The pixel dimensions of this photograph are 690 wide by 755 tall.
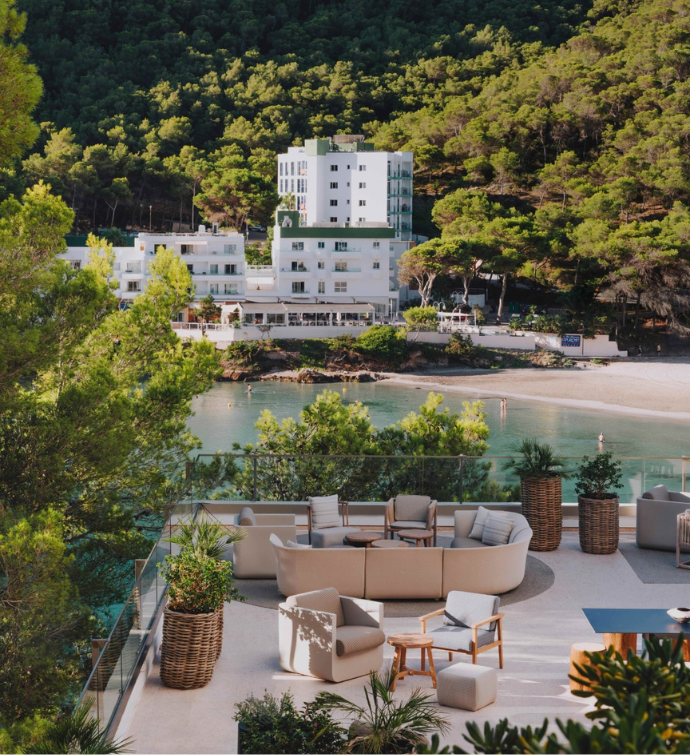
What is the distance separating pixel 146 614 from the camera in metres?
6.63

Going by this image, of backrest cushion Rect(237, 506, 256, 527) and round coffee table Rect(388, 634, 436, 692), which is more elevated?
backrest cushion Rect(237, 506, 256, 527)

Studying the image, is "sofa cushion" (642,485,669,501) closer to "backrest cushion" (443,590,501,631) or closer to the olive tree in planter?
"backrest cushion" (443,590,501,631)

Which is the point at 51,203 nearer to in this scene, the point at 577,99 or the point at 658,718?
the point at 658,718

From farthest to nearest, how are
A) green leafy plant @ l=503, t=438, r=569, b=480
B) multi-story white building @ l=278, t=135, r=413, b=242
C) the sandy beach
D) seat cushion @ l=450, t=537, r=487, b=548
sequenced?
multi-story white building @ l=278, t=135, r=413, b=242
the sandy beach
green leafy plant @ l=503, t=438, r=569, b=480
seat cushion @ l=450, t=537, r=487, b=548

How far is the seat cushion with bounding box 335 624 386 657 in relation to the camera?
6.41 meters

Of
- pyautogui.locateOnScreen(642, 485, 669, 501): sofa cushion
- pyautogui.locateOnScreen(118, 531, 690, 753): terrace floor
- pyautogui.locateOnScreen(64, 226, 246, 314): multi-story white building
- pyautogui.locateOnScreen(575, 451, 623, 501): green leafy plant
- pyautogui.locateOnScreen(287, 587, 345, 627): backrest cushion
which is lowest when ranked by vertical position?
pyautogui.locateOnScreen(118, 531, 690, 753): terrace floor

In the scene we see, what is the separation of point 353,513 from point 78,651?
3.40 meters

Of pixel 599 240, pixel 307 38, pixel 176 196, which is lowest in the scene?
pixel 599 240

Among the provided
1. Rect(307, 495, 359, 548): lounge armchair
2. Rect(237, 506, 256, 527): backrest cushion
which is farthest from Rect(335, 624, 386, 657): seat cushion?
Rect(307, 495, 359, 548): lounge armchair

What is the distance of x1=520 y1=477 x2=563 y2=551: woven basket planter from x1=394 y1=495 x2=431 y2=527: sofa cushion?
1.10m

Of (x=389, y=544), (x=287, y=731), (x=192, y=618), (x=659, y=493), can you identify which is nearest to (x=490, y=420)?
(x=659, y=493)

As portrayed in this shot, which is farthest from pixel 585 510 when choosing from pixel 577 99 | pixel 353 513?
pixel 577 99

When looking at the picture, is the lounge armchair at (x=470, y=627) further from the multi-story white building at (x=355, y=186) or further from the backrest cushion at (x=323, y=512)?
the multi-story white building at (x=355, y=186)

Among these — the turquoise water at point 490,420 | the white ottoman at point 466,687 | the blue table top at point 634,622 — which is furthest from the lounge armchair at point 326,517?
the turquoise water at point 490,420
